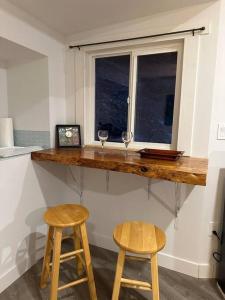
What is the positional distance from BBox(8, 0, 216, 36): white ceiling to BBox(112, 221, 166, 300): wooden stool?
62.8 inches

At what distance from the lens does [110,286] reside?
163cm

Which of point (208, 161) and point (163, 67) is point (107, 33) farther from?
point (208, 161)

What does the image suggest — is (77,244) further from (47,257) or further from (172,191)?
(172,191)

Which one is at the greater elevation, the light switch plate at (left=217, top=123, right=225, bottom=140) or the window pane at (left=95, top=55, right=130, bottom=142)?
the window pane at (left=95, top=55, right=130, bottom=142)

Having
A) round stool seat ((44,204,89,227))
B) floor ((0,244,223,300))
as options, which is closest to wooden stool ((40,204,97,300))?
round stool seat ((44,204,89,227))

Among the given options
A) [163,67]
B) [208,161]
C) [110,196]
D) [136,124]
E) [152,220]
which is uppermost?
[163,67]

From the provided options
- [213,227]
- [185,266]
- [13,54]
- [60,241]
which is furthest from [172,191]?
[13,54]

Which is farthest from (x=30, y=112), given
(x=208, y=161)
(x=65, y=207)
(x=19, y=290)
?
(x=208, y=161)

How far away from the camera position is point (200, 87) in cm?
159

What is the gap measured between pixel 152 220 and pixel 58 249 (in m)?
0.89

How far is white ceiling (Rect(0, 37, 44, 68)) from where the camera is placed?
1.65 meters

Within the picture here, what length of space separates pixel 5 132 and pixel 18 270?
124 cm

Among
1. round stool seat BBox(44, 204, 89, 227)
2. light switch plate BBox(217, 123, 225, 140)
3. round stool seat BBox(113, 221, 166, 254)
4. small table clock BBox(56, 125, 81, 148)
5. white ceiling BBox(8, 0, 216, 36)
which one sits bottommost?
round stool seat BBox(113, 221, 166, 254)

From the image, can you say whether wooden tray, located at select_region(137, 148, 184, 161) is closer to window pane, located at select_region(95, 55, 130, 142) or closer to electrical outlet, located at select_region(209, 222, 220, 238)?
window pane, located at select_region(95, 55, 130, 142)
